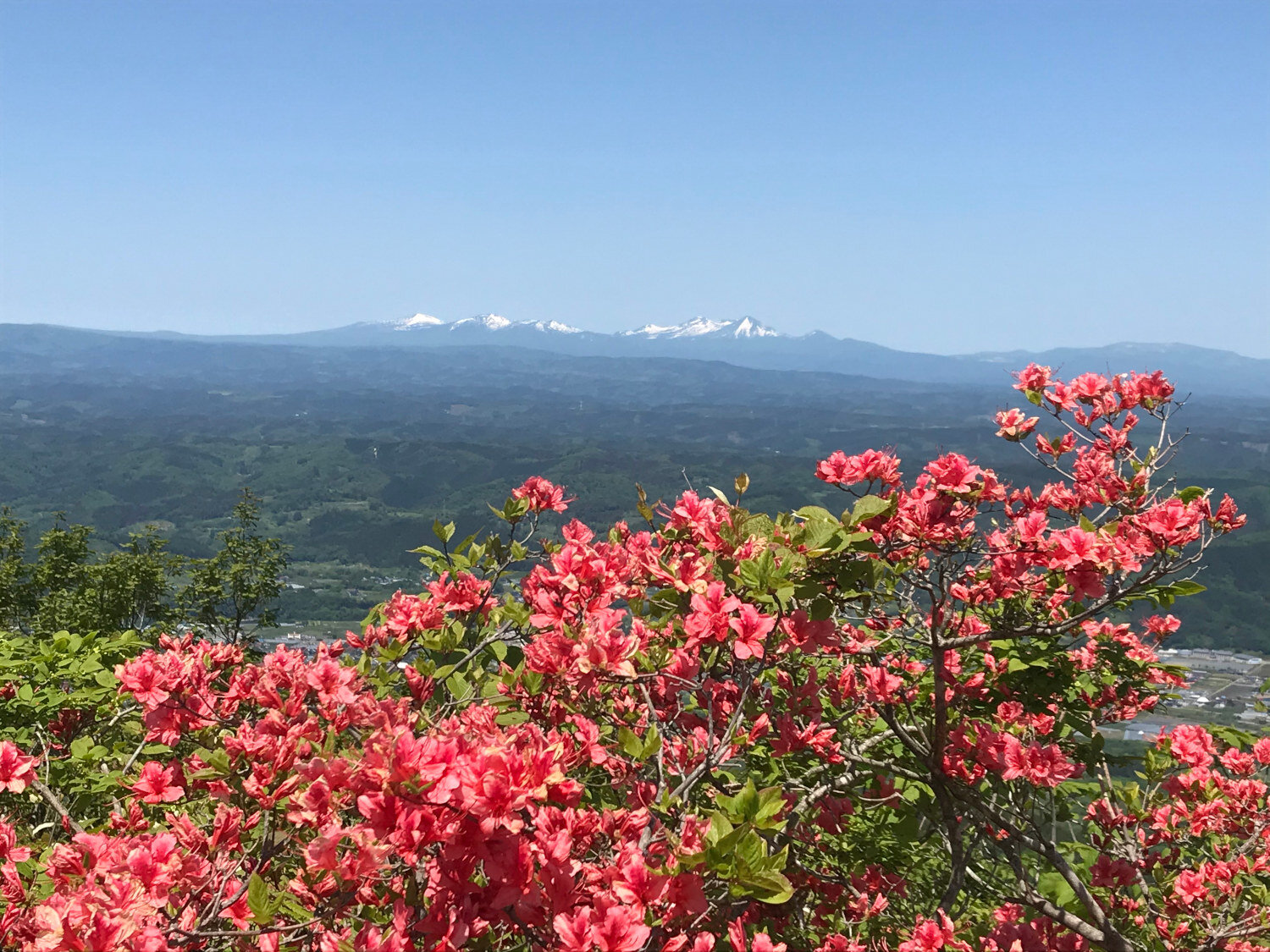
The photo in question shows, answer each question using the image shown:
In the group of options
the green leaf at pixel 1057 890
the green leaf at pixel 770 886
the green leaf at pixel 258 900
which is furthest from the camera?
the green leaf at pixel 1057 890

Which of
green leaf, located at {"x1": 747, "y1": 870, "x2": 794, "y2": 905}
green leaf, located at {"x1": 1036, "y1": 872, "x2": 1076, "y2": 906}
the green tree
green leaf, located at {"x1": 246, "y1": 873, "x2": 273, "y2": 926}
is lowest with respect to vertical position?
the green tree

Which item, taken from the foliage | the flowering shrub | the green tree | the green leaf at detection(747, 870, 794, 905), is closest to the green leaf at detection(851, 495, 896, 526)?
the flowering shrub

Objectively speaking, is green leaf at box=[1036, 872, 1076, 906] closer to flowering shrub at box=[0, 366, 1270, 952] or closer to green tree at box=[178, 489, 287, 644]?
flowering shrub at box=[0, 366, 1270, 952]

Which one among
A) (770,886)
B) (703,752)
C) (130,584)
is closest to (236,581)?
(130,584)

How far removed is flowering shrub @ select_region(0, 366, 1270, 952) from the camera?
203 cm

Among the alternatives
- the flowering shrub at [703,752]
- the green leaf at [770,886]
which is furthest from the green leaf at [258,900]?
the green leaf at [770,886]

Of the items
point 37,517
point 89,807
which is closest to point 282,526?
point 37,517

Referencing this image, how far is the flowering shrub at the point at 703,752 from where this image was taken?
2.03 meters

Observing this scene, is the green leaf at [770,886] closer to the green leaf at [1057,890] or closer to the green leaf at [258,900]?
the green leaf at [258,900]

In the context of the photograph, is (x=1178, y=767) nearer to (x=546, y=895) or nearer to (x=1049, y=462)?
(x=1049, y=462)

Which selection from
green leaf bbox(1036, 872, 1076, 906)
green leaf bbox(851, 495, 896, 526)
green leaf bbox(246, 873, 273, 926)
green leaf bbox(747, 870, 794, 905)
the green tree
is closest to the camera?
green leaf bbox(747, 870, 794, 905)

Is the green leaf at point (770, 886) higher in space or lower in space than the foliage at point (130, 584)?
higher

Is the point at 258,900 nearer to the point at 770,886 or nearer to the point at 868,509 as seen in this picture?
the point at 770,886

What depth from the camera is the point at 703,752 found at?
305cm
